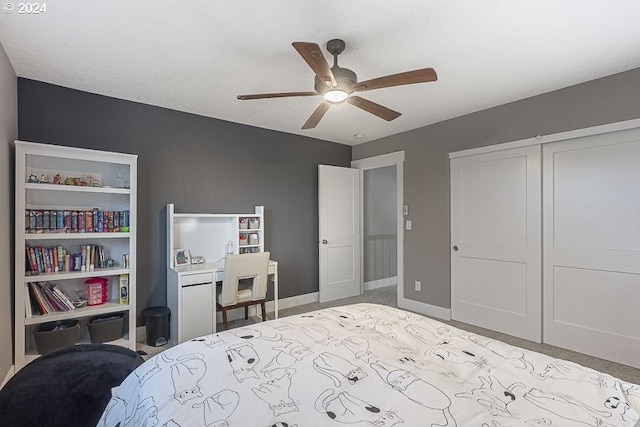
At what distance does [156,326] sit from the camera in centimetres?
309

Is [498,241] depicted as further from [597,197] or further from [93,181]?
[93,181]

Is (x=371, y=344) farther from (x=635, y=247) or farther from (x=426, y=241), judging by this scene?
(x=426, y=241)

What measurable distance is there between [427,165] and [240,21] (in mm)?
2868

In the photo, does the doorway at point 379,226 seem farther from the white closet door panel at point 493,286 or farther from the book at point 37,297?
the book at point 37,297

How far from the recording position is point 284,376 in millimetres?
1192

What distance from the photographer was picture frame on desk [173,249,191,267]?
337 centimetres

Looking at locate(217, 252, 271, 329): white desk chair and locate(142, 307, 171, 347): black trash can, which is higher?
locate(217, 252, 271, 329): white desk chair

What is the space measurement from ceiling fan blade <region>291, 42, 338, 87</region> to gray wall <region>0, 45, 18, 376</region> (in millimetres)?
2157

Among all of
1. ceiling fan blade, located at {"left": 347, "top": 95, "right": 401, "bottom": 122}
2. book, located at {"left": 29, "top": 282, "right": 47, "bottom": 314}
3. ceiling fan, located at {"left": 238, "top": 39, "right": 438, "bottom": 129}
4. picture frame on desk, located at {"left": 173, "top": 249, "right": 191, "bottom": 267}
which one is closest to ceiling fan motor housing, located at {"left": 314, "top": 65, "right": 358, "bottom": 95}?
ceiling fan, located at {"left": 238, "top": 39, "right": 438, "bottom": 129}

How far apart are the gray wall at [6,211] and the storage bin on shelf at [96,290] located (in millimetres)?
513

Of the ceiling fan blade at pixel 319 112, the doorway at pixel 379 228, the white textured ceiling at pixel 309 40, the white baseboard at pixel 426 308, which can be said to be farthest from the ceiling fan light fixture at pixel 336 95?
the doorway at pixel 379 228

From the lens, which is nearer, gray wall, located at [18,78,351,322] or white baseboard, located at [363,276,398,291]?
gray wall, located at [18,78,351,322]

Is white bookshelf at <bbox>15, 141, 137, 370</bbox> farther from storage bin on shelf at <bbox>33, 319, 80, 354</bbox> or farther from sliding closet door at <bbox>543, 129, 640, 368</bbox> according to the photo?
sliding closet door at <bbox>543, 129, 640, 368</bbox>

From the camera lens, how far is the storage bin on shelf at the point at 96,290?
9.28ft
